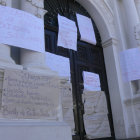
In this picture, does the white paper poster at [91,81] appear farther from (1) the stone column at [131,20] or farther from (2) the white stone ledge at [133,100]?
(1) the stone column at [131,20]

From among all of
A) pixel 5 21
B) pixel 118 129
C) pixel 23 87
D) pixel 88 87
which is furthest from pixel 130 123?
pixel 5 21

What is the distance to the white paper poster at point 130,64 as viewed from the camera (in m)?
4.53

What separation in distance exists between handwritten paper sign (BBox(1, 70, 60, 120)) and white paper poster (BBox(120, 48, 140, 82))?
2380 mm

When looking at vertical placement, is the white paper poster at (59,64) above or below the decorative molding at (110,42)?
below

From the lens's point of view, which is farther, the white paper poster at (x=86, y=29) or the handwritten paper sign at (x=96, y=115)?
the white paper poster at (x=86, y=29)

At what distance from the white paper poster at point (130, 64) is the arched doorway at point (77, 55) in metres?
0.47

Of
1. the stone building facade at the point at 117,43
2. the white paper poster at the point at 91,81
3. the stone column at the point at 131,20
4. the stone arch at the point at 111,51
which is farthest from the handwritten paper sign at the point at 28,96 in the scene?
the stone column at the point at 131,20

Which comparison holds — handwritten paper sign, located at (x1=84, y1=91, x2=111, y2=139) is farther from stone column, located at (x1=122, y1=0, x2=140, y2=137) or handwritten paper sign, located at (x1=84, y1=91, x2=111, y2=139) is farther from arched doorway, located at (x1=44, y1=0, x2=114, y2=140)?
stone column, located at (x1=122, y1=0, x2=140, y2=137)

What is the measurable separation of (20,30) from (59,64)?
1301mm

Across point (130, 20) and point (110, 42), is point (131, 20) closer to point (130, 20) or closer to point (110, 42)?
point (130, 20)

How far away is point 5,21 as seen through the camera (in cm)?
Result: 283

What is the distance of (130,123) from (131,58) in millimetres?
1381

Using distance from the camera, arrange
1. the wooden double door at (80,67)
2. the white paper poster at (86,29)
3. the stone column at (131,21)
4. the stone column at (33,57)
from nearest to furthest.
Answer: the stone column at (33,57) < the wooden double door at (80,67) < the white paper poster at (86,29) < the stone column at (131,21)

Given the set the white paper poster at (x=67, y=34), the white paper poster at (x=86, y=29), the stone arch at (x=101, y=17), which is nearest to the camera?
the white paper poster at (x=67, y=34)
